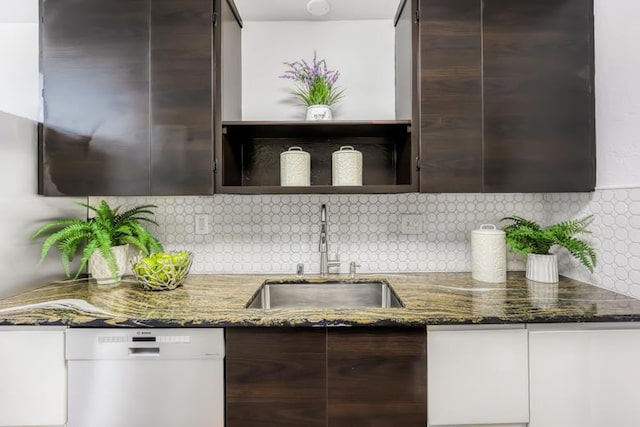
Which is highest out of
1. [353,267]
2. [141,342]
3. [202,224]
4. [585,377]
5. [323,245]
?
[202,224]

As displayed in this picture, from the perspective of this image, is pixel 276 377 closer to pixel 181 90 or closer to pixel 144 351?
pixel 144 351

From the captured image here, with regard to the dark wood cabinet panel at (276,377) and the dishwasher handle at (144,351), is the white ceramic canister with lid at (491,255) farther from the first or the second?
the dishwasher handle at (144,351)

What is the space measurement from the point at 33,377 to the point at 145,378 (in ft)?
1.36

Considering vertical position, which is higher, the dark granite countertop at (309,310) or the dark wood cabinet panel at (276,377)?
the dark granite countertop at (309,310)

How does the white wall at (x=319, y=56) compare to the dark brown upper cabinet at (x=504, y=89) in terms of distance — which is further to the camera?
the white wall at (x=319, y=56)

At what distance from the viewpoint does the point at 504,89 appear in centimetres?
153

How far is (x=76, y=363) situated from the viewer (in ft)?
4.07

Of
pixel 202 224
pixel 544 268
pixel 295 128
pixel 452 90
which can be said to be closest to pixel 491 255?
pixel 544 268

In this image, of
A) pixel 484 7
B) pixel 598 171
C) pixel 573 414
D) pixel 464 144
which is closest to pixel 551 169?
pixel 598 171

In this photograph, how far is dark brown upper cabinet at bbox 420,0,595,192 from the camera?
1.53m

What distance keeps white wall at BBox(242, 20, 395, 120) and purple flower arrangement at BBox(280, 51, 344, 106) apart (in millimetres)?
36

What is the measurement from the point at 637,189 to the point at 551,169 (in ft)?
1.03

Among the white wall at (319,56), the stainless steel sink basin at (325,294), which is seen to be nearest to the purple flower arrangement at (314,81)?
the white wall at (319,56)

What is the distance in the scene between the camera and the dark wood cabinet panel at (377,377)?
122 cm
